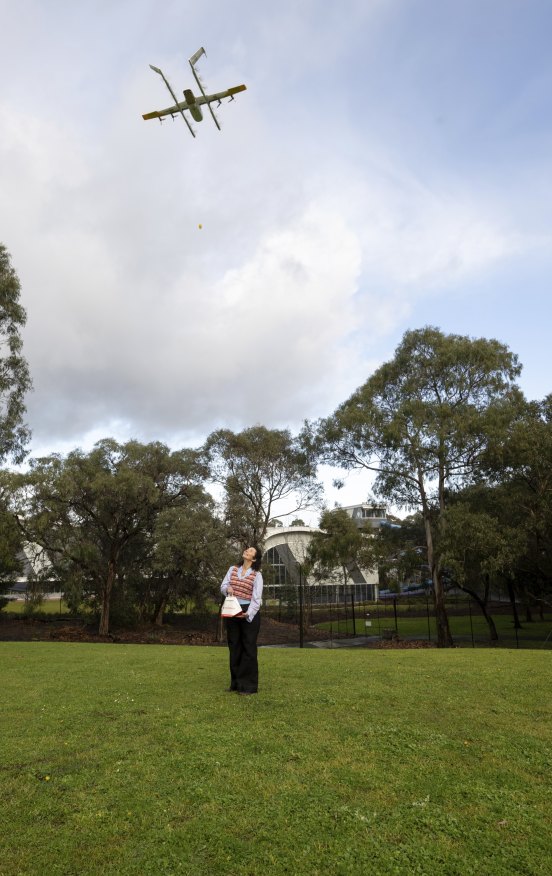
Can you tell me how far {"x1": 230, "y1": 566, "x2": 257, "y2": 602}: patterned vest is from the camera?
707cm

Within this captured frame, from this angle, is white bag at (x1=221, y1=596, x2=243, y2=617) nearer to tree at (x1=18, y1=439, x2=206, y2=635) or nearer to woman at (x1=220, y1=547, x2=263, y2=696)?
woman at (x1=220, y1=547, x2=263, y2=696)

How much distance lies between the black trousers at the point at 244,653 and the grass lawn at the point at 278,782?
0.28 metres

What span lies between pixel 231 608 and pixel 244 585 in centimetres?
33

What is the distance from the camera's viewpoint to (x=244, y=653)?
23.0 feet

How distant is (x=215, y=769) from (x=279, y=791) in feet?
1.97

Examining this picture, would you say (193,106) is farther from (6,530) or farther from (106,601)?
(106,601)

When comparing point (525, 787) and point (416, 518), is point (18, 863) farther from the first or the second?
point (416, 518)

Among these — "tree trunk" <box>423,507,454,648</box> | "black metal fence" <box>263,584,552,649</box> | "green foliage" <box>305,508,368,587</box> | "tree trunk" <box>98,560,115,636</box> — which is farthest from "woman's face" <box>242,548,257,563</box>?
"tree trunk" <box>98,560,115,636</box>

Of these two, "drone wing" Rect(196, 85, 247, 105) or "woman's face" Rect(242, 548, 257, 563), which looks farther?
"drone wing" Rect(196, 85, 247, 105)

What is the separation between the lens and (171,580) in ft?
87.7

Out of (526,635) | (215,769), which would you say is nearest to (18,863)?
(215,769)

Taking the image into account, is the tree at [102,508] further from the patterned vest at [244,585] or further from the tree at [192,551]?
the patterned vest at [244,585]

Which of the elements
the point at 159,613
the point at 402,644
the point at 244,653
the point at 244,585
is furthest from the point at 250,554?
the point at 159,613

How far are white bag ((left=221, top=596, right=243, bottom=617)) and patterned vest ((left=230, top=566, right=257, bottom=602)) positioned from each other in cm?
11
